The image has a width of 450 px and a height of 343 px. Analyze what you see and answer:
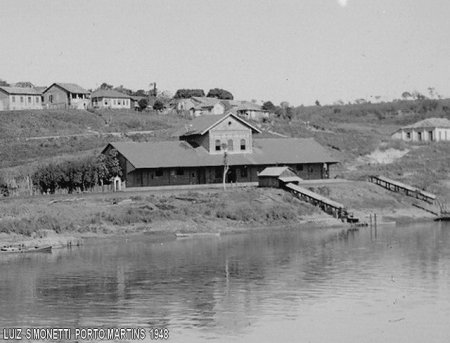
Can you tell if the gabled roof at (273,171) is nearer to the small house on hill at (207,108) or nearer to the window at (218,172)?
the window at (218,172)

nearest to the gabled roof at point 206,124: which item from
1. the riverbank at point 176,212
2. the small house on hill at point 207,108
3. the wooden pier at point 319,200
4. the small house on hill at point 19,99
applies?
the riverbank at point 176,212

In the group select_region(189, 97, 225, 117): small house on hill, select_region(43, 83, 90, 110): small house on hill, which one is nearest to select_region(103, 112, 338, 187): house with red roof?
select_region(43, 83, 90, 110): small house on hill

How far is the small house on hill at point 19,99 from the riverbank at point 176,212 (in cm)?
5514

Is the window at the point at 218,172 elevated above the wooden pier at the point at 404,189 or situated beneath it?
elevated above

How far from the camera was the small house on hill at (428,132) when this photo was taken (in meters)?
109

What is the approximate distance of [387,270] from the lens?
1561 inches

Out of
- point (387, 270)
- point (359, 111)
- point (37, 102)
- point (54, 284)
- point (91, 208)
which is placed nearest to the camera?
point (54, 284)

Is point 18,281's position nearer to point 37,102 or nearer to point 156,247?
point 156,247

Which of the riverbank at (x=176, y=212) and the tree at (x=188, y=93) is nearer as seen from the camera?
the riverbank at (x=176, y=212)

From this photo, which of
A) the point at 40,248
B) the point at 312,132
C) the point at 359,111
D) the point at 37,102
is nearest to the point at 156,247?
the point at 40,248

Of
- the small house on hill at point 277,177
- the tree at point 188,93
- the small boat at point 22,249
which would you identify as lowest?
the small boat at point 22,249

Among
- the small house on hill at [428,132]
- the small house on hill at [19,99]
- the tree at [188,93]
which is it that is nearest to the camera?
the small house on hill at [428,132]

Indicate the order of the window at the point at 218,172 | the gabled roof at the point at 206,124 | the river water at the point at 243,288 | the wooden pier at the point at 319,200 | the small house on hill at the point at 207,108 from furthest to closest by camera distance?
the small house on hill at the point at 207,108 → the gabled roof at the point at 206,124 → the window at the point at 218,172 → the wooden pier at the point at 319,200 → the river water at the point at 243,288

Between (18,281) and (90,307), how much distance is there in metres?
6.84
